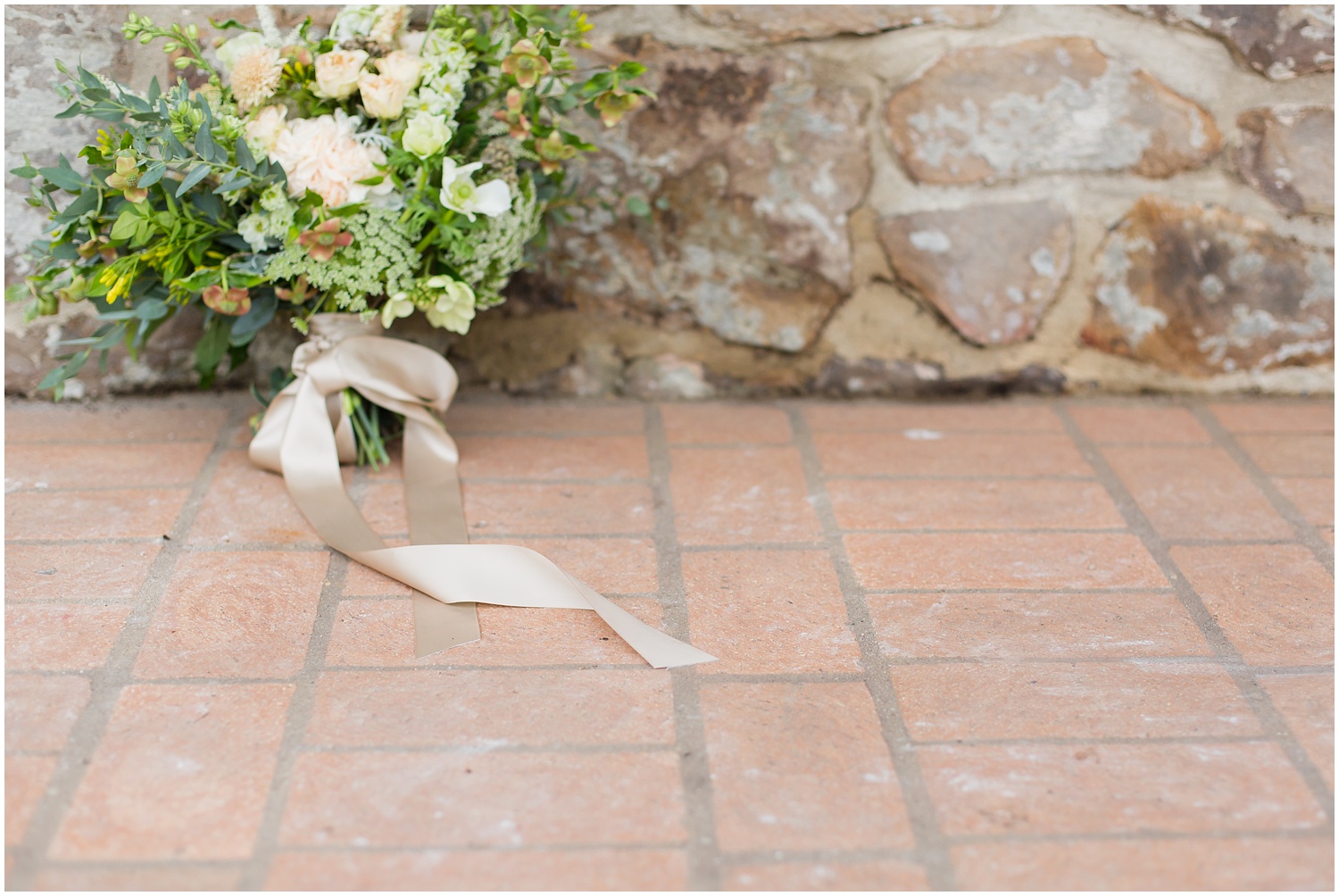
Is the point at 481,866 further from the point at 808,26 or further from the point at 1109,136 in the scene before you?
the point at 1109,136

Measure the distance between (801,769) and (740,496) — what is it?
0.67 m

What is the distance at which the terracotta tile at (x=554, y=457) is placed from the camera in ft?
6.20

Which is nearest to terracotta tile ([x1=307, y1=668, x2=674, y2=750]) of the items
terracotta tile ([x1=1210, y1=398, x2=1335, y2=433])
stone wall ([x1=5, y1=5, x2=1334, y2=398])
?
stone wall ([x1=5, y1=5, x2=1334, y2=398])

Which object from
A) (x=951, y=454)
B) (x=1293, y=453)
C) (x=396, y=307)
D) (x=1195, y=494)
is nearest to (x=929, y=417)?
(x=951, y=454)

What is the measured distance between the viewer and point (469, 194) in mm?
1635

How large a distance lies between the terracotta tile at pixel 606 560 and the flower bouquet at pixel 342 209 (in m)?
0.07

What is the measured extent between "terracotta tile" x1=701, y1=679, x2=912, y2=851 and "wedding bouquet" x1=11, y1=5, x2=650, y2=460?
77 cm

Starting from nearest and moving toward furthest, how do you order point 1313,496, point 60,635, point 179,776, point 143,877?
point 143,877
point 179,776
point 60,635
point 1313,496

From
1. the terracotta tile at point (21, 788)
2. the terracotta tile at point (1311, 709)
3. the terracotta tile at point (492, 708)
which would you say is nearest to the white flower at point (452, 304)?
the terracotta tile at point (492, 708)

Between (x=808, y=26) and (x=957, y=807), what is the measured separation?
1.37 metres

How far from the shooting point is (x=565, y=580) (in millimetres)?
1519

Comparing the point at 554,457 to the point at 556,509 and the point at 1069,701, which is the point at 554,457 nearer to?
the point at 556,509

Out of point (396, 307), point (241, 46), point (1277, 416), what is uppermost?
point (241, 46)

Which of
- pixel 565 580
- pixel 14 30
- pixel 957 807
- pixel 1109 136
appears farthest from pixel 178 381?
pixel 1109 136
